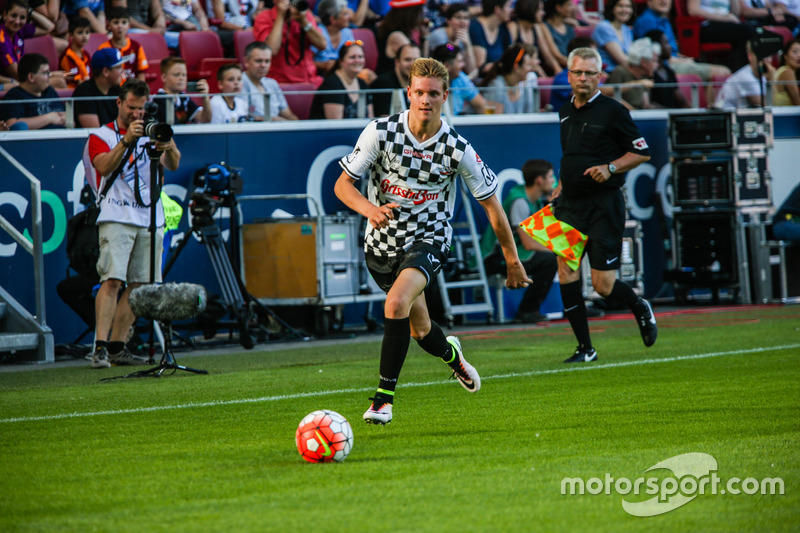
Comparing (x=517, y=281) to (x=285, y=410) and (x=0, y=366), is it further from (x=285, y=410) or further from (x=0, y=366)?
(x=0, y=366)

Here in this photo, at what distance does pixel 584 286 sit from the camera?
49.0 feet

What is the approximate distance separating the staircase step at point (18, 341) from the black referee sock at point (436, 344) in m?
→ 5.14

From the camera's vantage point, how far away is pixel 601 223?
9766 millimetres

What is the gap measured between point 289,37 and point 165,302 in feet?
20.5

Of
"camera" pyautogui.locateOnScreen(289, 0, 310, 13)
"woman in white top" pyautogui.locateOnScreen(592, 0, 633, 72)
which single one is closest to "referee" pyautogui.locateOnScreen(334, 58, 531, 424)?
"camera" pyautogui.locateOnScreen(289, 0, 310, 13)

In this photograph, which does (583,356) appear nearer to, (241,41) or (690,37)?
(241,41)

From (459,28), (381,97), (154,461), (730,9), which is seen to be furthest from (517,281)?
(730,9)

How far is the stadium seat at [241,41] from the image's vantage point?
15.2m

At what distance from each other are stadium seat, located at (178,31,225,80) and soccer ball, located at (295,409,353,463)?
9789 mm

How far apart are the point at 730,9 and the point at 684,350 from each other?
11.8 m

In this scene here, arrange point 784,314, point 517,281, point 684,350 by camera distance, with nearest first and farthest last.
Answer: point 517,281, point 684,350, point 784,314

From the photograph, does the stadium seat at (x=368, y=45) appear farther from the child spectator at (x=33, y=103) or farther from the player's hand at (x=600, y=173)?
the player's hand at (x=600, y=173)

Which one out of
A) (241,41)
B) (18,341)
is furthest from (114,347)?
(241,41)

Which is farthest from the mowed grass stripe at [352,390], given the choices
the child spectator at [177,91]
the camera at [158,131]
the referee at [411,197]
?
the child spectator at [177,91]
